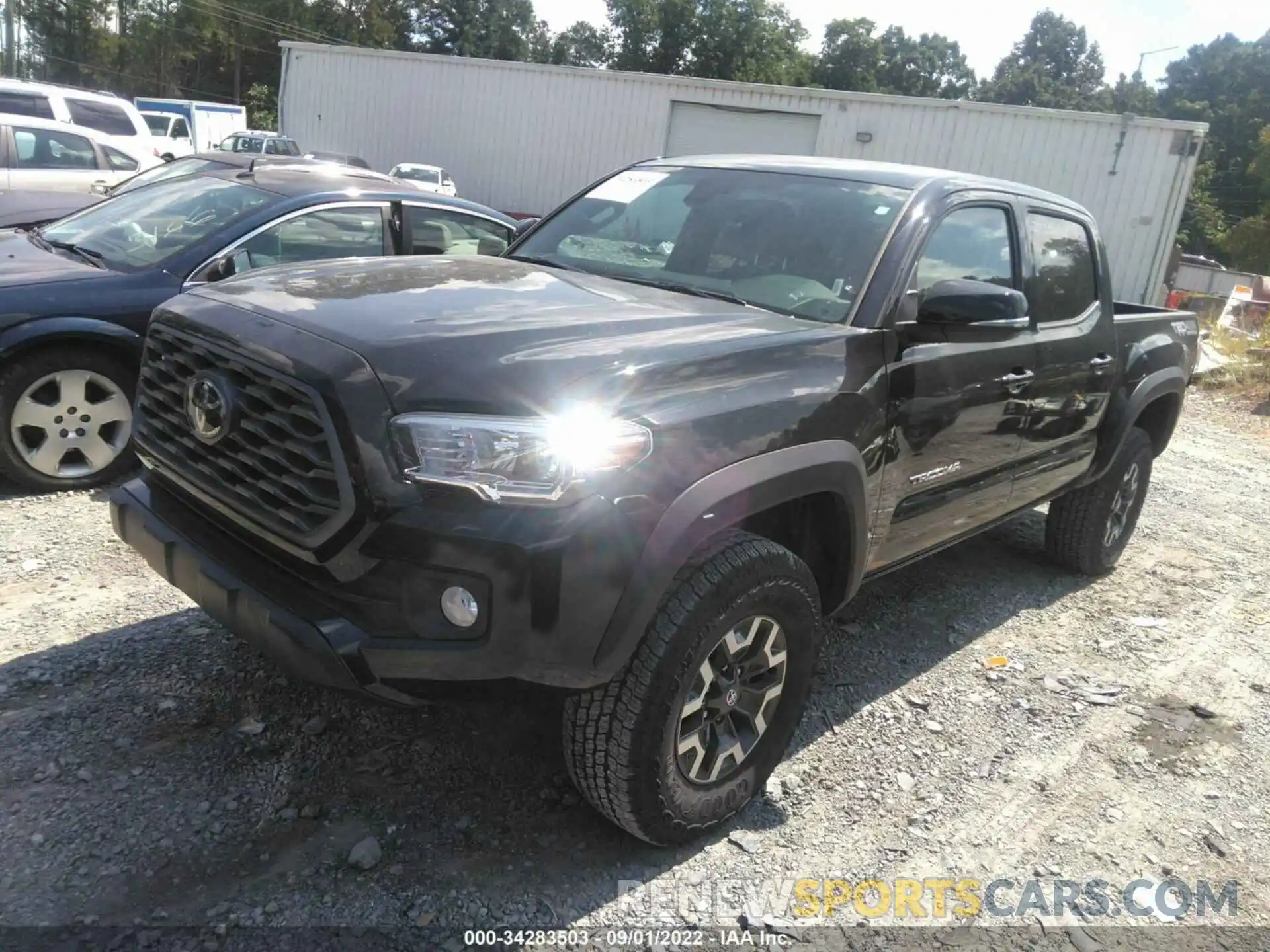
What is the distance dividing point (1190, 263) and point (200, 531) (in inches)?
1858

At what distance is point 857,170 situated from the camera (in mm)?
3684

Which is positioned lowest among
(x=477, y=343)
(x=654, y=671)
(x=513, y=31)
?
(x=654, y=671)

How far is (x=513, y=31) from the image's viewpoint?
243ft

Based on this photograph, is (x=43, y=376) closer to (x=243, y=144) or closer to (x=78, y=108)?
(x=78, y=108)

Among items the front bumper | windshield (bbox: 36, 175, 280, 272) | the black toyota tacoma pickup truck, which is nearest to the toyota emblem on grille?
the black toyota tacoma pickup truck

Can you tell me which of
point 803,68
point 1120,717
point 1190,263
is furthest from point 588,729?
point 803,68

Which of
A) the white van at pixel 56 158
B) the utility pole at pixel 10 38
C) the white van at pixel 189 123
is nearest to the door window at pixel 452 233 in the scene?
the white van at pixel 56 158

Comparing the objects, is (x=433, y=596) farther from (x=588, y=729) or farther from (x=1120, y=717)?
(x=1120, y=717)

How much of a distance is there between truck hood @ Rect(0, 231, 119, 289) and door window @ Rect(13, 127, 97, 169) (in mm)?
6188

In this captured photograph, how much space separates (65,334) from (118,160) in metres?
7.85

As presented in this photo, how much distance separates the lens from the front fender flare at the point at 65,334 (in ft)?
14.4

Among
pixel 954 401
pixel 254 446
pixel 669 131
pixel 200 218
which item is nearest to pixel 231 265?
pixel 200 218

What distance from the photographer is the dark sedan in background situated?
4516mm

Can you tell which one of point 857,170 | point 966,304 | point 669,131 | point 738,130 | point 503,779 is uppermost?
point 738,130
